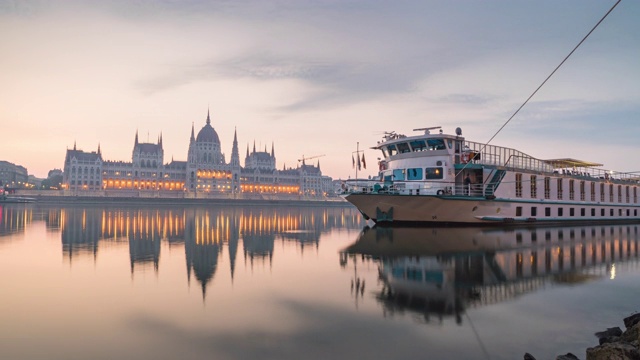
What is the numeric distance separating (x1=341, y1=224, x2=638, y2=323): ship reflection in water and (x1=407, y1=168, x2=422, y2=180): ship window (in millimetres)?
11968

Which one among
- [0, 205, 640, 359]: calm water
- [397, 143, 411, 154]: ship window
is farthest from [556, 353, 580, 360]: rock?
A: [397, 143, 411, 154]: ship window

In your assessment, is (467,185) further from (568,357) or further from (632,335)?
(568,357)

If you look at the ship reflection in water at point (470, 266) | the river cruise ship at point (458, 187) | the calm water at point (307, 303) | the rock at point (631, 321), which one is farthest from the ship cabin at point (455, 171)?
the rock at point (631, 321)

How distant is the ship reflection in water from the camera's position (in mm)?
12242

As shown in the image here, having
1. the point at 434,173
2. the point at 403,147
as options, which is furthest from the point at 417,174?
the point at 403,147

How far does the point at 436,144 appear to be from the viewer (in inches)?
1607

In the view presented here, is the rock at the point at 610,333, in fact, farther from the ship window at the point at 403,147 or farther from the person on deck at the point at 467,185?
the ship window at the point at 403,147

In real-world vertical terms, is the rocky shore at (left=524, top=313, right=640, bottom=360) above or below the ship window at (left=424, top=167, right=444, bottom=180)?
below

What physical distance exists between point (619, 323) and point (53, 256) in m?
23.0

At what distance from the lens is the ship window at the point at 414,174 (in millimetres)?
41438

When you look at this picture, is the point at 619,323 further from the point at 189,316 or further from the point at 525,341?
the point at 189,316

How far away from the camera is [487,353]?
8195mm

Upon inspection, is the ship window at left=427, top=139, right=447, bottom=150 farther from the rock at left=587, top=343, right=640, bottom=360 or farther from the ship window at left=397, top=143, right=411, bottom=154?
the rock at left=587, top=343, right=640, bottom=360

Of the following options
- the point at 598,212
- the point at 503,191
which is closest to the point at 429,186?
the point at 503,191
